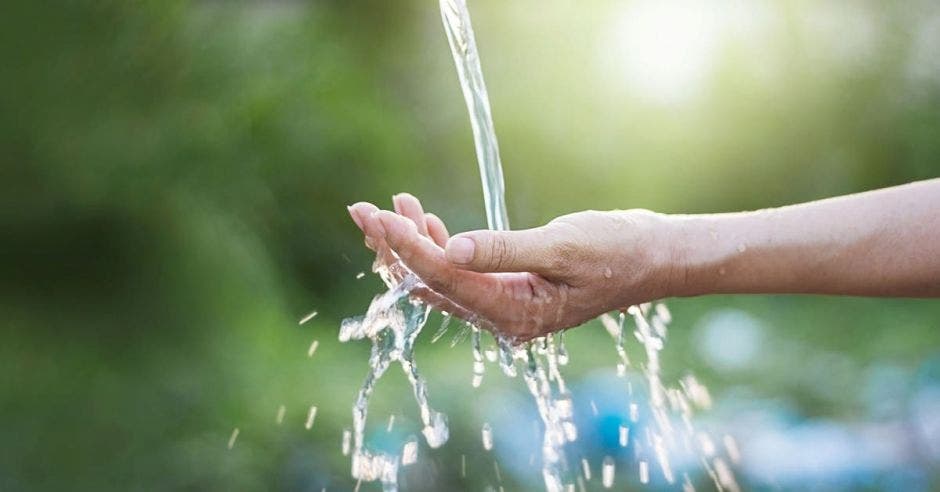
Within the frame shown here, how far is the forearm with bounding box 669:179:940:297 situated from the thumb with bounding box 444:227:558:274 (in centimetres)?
27

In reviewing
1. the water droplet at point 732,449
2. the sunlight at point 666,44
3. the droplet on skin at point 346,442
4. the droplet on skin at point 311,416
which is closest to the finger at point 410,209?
the droplet on skin at point 346,442

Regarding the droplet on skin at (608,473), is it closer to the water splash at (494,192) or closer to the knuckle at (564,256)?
the water splash at (494,192)

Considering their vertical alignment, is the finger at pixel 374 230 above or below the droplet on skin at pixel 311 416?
below

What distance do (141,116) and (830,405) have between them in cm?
360

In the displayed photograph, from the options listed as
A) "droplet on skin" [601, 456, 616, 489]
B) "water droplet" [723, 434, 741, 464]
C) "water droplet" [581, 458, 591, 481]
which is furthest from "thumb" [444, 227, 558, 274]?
"water droplet" [723, 434, 741, 464]

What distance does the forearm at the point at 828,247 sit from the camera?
1998 mm

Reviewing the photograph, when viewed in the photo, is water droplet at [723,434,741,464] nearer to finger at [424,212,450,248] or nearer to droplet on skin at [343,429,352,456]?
droplet on skin at [343,429,352,456]

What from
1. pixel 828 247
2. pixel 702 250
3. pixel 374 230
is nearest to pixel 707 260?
pixel 702 250

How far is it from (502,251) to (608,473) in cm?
318

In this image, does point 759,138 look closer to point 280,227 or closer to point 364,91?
point 364,91

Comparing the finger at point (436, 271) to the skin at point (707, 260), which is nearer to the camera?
the finger at point (436, 271)

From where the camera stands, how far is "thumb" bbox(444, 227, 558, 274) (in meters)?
1.78

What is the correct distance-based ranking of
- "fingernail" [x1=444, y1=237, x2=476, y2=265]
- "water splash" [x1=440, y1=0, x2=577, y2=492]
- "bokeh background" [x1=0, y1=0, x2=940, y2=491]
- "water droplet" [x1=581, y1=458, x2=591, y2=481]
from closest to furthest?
"fingernail" [x1=444, y1=237, x2=476, y2=265], "water splash" [x1=440, y1=0, x2=577, y2=492], "water droplet" [x1=581, y1=458, x2=591, y2=481], "bokeh background" [x1=0, y1=0, x2=940, y2=491]

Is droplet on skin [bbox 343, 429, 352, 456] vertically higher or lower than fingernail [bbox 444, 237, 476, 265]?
higher
